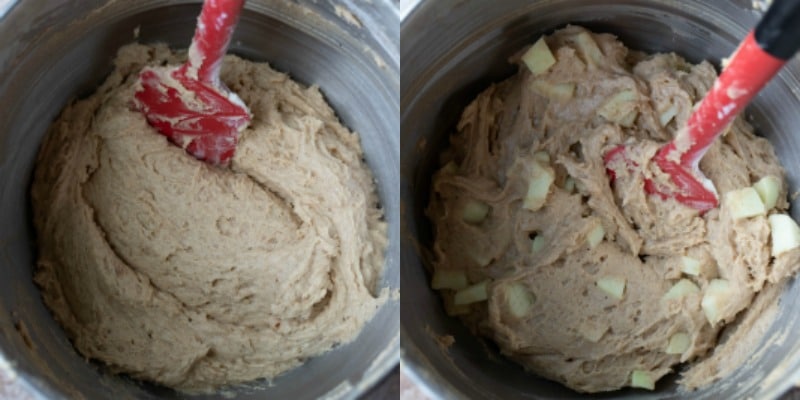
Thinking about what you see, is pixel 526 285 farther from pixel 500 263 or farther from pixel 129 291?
pixel 129 291

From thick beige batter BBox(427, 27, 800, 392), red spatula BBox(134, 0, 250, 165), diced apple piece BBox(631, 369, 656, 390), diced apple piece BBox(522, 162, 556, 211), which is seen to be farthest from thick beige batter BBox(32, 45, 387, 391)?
diced apple piece BBox(631, 369, 656, 390)

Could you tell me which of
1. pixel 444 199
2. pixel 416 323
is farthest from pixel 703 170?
pixel 416 323

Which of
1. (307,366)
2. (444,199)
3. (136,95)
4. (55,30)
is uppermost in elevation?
(55,30)

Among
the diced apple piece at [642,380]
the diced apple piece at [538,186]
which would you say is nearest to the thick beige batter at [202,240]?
the diced apple piece at [538,186]

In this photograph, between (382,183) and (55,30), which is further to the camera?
(382,183)

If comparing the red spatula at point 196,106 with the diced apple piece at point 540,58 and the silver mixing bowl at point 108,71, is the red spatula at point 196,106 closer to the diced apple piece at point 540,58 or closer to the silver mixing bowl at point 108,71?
the silver mixing bowl at point 108,71

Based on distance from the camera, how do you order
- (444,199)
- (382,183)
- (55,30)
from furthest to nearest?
(382,183), (444,199), (55,30)

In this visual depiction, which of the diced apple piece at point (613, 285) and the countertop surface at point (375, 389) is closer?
the countertop surface at point (375, 389)

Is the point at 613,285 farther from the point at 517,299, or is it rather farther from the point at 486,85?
the point at 486,85

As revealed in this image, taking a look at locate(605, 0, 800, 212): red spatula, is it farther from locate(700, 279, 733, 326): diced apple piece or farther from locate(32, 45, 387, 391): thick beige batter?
locate(32, 45, 387, 391): thick beige batter
